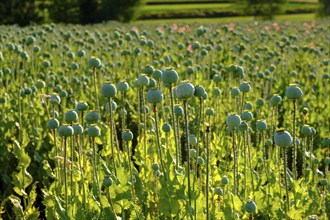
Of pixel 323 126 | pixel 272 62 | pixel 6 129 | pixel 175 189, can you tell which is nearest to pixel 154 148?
pixel 175 189

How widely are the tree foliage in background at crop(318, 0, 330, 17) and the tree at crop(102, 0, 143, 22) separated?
1344 cm

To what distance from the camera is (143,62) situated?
8.66 metres

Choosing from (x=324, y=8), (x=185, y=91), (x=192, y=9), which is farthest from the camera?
(x=192, y=9)

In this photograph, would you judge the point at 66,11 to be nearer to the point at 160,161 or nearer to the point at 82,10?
the point at 82,10

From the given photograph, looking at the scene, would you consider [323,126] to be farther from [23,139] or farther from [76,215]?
[76,215]

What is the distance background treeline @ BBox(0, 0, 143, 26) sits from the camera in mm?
26453

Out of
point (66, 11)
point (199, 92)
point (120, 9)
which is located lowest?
point (120, 9)


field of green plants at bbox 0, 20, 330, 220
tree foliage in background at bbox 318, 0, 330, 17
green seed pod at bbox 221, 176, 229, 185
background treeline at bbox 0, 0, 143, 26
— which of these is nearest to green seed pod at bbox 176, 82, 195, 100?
field of green plants at bbox 0, 20, 330, 220

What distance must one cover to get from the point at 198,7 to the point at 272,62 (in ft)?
144

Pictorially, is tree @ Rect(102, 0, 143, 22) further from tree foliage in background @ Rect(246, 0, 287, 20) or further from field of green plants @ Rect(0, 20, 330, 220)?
field of green plants @ Rect(0, 20, 330, 220)

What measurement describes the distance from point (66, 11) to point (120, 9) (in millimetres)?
5521

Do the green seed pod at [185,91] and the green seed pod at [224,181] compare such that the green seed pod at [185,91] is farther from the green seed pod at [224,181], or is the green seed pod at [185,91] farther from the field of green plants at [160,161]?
the green seed pod at [224,181]

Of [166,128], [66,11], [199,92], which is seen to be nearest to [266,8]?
[66,11]

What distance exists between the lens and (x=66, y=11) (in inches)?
1193
